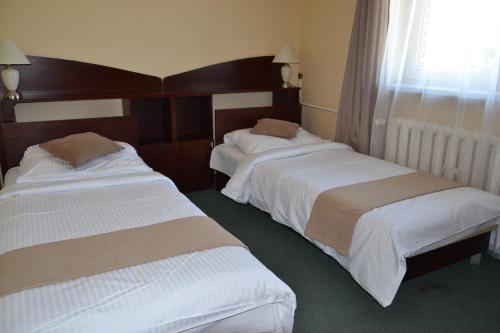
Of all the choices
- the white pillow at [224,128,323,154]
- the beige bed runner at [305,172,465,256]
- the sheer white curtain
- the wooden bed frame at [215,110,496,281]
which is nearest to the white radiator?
the sheer white curtain

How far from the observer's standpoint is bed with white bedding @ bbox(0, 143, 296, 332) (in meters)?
1.21

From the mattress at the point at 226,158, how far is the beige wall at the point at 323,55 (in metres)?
0.99

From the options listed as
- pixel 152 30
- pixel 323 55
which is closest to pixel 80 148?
pixel 152 30

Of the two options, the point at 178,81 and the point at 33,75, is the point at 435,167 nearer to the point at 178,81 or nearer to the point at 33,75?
the point at 178,81

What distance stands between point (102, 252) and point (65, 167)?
115 cm

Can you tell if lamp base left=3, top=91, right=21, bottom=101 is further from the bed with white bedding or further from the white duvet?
the white duvet

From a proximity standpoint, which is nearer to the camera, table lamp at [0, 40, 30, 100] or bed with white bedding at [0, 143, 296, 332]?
bed with white bedding at [0, 143, 296, 332]

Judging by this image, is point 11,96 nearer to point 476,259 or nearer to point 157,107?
point 157,107

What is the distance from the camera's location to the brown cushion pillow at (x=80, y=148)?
8.14 ft

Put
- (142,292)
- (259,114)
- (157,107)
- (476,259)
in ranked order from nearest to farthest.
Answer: (142,292), (476,259), (157,107), (259,114)

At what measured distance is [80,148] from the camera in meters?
A: 2.53

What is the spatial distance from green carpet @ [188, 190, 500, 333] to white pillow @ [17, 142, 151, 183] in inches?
38.1

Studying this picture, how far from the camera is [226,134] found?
3.57 metres

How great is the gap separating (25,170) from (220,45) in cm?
200
